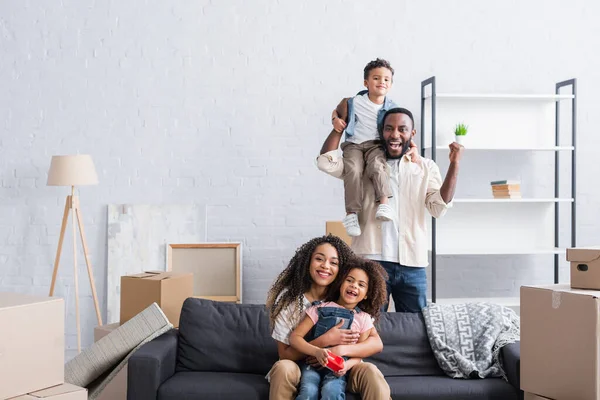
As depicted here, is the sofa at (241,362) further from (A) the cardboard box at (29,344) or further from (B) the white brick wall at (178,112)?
(B) the white brick wall at (178,112)

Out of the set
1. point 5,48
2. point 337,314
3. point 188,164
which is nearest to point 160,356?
point 337,314

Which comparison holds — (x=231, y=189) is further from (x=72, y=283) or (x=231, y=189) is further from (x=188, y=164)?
(x=72, y=283)

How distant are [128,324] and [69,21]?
272cm

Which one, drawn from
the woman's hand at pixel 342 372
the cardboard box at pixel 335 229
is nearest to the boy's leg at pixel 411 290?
the woman's hand at pixel 342 372

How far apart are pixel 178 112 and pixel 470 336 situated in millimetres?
2785

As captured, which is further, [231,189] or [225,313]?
[231,189]

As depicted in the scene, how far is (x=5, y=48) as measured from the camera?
16.9 ft

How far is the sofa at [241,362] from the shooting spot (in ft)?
9.73

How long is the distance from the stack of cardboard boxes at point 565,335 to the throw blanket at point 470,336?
277 millimetres

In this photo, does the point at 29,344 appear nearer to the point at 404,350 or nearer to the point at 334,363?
the point at 334,363

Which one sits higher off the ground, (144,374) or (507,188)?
(507,188)

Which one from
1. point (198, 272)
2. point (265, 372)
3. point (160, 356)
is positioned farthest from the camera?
point (198, 272)

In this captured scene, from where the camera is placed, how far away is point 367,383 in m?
2.87

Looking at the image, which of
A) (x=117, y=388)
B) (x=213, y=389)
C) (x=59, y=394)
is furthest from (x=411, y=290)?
(x=59, y=394)
